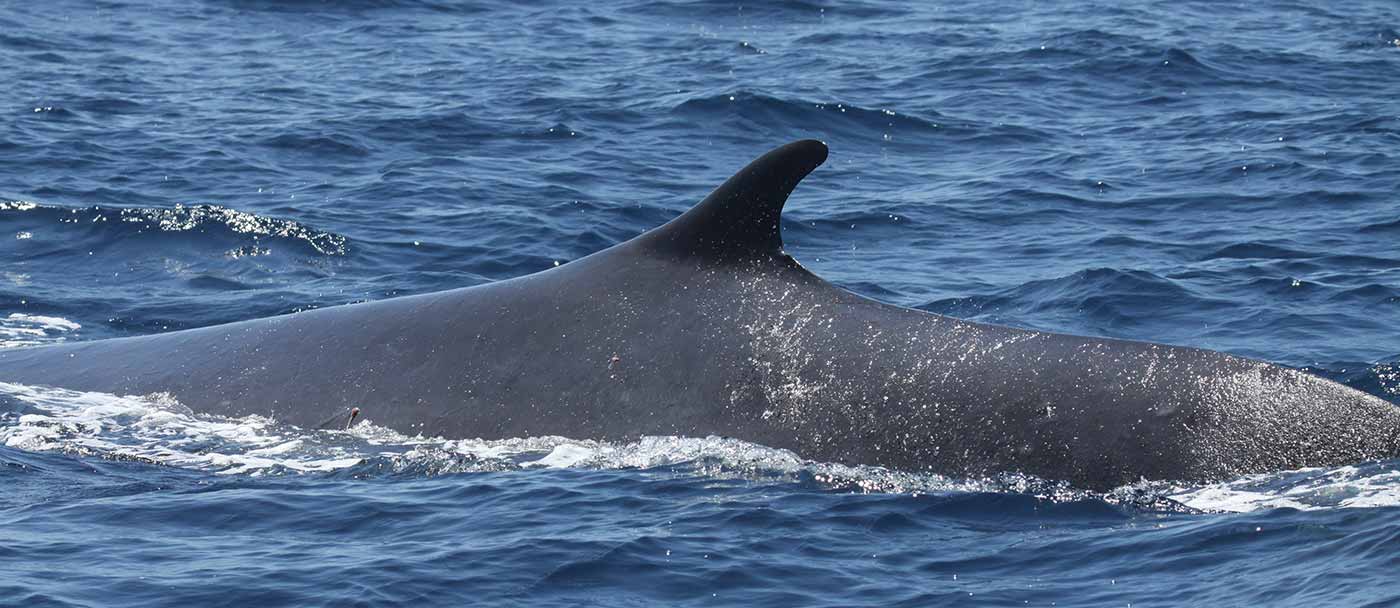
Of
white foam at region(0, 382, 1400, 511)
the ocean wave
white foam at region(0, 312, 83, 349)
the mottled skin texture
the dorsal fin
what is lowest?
white foam at region(0, 312, 83, 349)

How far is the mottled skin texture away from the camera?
9102 millimetres

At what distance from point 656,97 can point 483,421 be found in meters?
15.7

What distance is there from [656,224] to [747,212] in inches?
350

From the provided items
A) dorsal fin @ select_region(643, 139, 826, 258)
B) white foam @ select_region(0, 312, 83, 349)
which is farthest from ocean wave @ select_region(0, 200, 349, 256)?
dorsal fin @ select_region(643, 139, 826, 258)

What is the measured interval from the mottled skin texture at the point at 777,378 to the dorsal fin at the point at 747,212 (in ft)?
0.03

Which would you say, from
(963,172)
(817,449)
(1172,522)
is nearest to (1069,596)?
(1172,522)

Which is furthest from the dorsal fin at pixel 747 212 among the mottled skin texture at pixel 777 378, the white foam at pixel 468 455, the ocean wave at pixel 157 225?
the ocean wave at pixel 157 225

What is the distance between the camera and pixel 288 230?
18297mm

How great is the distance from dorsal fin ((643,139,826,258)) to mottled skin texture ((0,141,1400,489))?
0.03ft

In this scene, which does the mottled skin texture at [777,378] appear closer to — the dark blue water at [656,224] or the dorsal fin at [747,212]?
the dorsal fin at [747,212]

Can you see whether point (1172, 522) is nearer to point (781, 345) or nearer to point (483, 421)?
point (781, 345)

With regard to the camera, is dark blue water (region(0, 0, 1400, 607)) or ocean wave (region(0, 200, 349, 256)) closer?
dark blue water (region(0, 0, 1400, 607))

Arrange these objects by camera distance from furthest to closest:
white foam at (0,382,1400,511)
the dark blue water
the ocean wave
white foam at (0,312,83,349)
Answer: the ocean wave < white foam at (0,312,83,349) < white foam at (0,382,1400,511) < the dark blue water

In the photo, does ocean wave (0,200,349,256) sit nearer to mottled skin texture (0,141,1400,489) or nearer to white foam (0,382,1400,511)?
white foam (0,382,1400,511)
